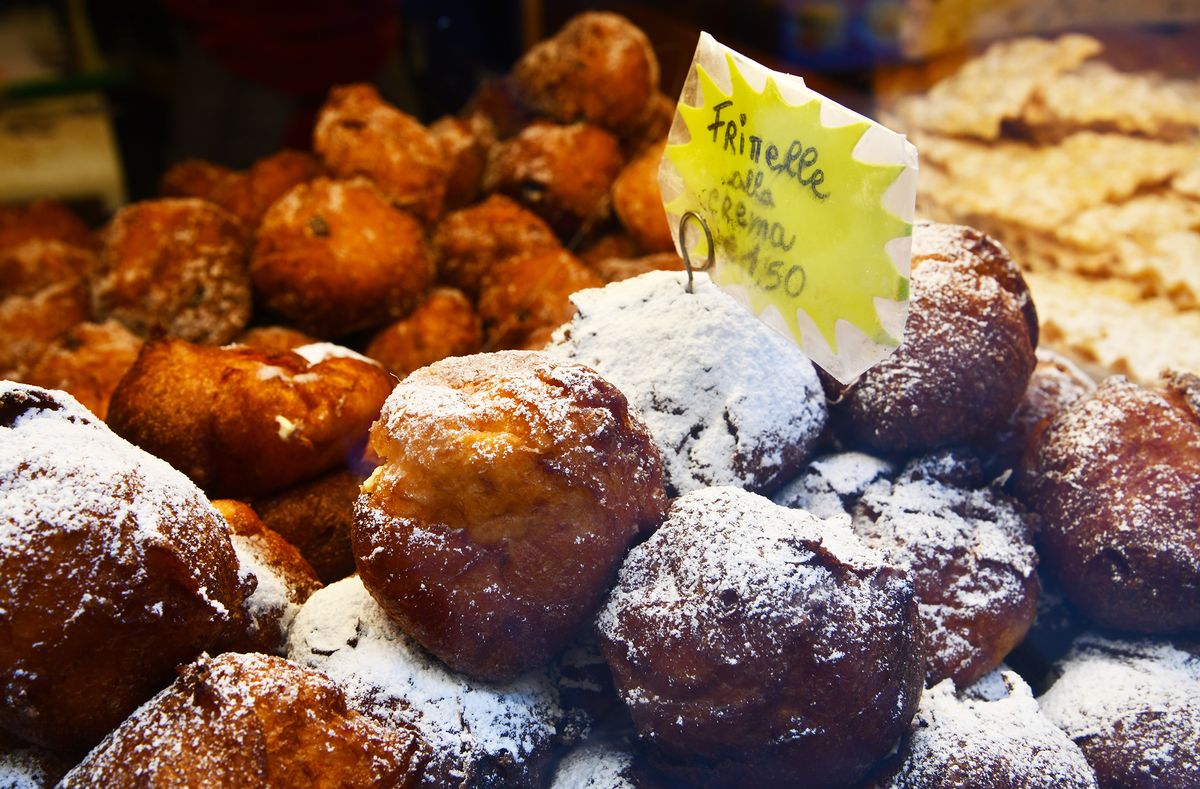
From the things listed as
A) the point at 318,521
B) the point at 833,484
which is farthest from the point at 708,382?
the point at 318,521

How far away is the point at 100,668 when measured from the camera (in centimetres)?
114

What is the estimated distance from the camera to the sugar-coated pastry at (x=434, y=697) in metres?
1.27

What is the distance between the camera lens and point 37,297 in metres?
2.73

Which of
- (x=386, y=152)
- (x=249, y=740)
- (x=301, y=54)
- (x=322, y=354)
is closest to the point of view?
(x=249, y=740)

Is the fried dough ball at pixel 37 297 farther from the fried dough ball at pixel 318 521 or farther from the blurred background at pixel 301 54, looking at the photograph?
the fried dough ball at pixel 318 521

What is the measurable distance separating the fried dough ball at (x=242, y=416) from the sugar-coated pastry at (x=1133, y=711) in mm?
1350

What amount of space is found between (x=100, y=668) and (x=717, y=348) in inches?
42.1

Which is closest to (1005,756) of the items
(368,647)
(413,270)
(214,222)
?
(368,647)

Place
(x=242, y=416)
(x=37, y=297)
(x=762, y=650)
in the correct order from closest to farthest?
(x=762, y=650) < (x=242, y=416) < (x=37, y=297)

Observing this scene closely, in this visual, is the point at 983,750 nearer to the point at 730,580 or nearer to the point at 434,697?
the point at 730,580

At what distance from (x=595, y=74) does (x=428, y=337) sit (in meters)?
1.13

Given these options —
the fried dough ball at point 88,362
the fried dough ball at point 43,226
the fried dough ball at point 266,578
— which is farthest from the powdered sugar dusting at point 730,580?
the fried dough ball at point 43,226

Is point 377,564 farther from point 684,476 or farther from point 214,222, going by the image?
point 214,222

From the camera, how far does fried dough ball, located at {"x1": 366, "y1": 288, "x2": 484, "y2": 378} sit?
2.54 metres
